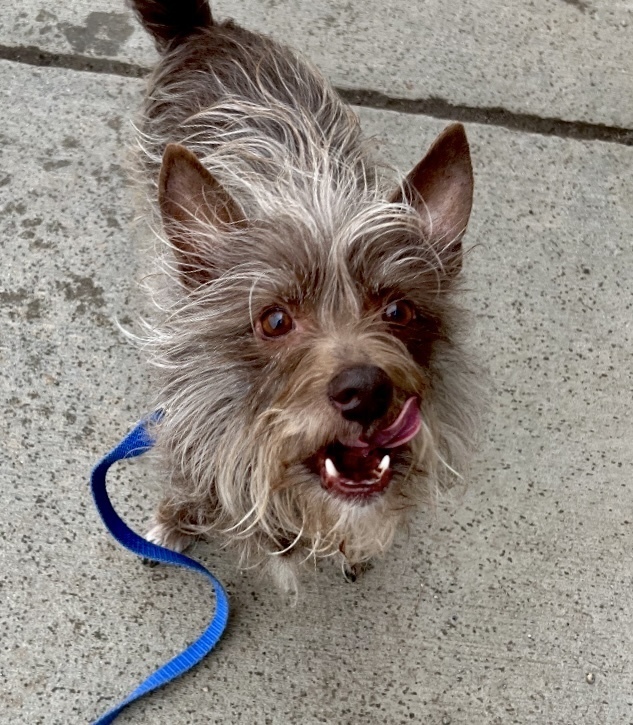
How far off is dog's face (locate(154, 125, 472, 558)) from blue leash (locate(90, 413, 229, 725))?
462 millimetres

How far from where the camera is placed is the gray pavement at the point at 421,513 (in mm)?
2766

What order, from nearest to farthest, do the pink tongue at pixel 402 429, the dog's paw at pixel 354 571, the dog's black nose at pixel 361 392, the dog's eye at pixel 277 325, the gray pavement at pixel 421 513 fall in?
1. the dog's black nose at pixel 361 392
2. the pink tongue at pixel 402 429
3. the dog's eye at pixel 277 325
4. the gray pavement at pixel 421 513
5. the dog's paw at pixel 354 571

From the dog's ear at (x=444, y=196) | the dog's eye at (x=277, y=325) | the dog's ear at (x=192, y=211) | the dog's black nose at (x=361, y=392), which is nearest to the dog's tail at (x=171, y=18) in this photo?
the dog's ear at (x=192, y=211)

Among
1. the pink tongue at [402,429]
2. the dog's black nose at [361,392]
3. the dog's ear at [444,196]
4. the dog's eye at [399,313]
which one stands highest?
the dog's ear at [444,196]

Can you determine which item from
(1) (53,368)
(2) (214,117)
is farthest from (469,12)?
(1) (53,368)

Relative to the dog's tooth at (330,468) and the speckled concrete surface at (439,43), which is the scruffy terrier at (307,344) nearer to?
the dog's tooth at (330,468)

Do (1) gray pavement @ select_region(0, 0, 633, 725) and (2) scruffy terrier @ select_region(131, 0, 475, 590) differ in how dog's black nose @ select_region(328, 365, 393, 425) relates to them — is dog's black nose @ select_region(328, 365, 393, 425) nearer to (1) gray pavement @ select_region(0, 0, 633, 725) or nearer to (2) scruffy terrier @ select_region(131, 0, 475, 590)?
(2) scruffy terrier @ select_region(131, 0, 475, 590)

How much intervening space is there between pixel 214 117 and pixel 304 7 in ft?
5.68

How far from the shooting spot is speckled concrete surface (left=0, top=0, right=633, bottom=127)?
3885 mm

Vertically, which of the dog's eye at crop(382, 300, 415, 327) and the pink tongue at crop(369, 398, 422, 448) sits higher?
the dog's eye at crop(382, 300, 415, 327)

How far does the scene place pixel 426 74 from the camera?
3.95m

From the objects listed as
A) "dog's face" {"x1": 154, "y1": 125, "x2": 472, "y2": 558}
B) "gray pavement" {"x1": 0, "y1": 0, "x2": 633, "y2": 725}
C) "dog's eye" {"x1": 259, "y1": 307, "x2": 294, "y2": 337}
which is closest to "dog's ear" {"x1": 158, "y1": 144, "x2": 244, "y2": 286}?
"dog's face" {"x1": 154, "y1": 125, "x2": 472, "y2": 558}

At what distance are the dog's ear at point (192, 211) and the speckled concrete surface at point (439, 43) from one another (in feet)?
6.91

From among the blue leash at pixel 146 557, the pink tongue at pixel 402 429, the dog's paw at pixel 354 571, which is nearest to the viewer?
the pink tongue at pixel 402 429
